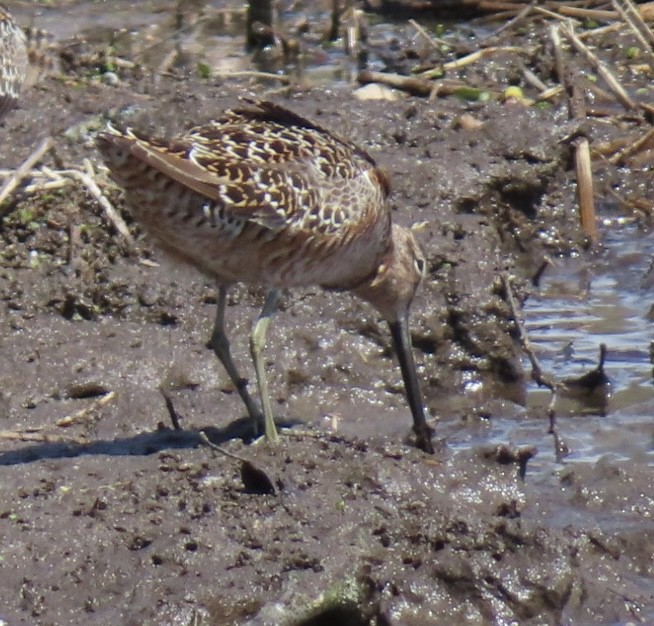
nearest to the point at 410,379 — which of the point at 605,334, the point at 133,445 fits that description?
the point at 133,445

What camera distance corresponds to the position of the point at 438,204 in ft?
24.8

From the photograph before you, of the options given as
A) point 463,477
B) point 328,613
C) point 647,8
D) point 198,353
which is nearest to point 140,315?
point 198,353

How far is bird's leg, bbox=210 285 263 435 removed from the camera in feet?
19.0

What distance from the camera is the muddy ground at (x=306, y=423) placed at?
15.7 ft

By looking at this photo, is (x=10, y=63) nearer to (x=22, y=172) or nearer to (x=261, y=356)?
(x=22, y=172)

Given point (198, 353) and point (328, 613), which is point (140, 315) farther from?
point (328, 613)

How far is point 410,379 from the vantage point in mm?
6285

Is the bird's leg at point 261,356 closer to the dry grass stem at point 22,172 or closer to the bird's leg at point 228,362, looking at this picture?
the bird's leg at point 228,362

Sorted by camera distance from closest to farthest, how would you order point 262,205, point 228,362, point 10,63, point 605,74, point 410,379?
point 262,205
point 228,362
point 410,379
point 10,63
point 605,74

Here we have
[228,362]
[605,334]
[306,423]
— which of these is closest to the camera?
[228,362]

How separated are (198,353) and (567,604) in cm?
208

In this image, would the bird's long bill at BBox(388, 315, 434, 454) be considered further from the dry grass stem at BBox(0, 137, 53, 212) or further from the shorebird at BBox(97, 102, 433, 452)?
the dry grass stem at BBox(0, 137, 53, 212)

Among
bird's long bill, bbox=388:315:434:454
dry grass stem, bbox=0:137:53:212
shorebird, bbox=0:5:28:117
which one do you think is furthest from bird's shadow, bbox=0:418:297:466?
shorebird, bbox=0:5:28:117

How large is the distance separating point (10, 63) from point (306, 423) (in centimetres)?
254
